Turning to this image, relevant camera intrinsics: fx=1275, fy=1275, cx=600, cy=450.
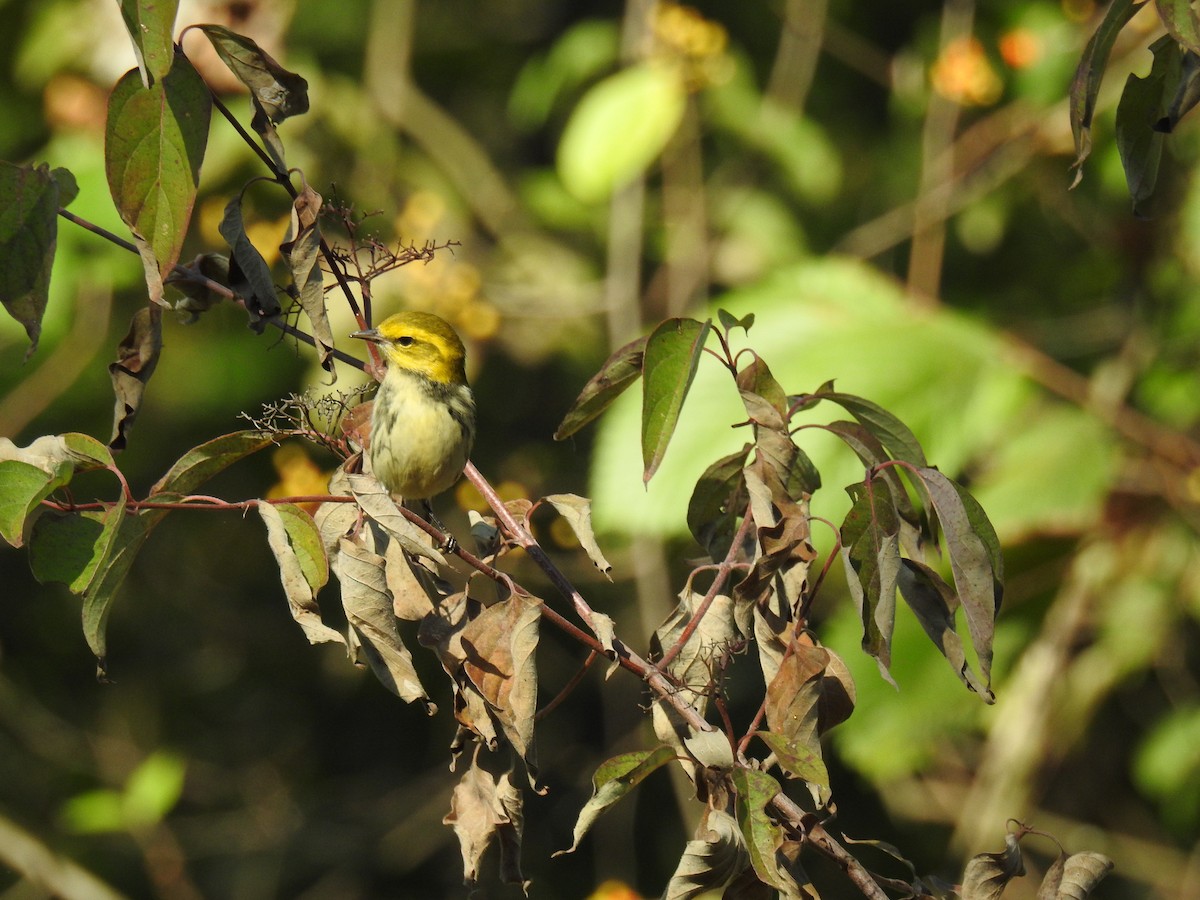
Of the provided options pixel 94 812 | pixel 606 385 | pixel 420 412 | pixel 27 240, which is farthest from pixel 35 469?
pixel 94 812

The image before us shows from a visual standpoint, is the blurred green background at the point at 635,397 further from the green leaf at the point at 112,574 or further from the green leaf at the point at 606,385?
the green leaf at the point at 112,574

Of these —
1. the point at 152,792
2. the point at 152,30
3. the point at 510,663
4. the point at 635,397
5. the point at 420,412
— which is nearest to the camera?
the point at 152,30

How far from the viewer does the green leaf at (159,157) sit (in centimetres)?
135

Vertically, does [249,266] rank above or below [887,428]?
above

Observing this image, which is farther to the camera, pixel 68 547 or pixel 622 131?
pixel 622 131

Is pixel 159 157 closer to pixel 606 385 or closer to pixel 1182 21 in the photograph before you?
pixel 606 385

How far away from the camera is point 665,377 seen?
139 centimetres

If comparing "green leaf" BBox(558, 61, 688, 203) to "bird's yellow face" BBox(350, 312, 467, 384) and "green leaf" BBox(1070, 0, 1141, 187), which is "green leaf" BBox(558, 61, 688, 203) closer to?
"bird's yellow face" BBox(350, 312, 467, 384)

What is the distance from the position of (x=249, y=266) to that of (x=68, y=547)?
1.29 ft

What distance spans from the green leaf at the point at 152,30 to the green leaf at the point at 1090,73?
0.91m

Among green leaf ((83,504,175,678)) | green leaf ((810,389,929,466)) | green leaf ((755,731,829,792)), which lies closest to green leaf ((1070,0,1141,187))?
green leaf ((810,389,929,466))

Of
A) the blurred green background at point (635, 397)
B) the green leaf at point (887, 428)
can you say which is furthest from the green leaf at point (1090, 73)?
the blurred green background at point (635, 397)

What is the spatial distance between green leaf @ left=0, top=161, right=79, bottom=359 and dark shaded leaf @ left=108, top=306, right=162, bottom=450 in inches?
7.9

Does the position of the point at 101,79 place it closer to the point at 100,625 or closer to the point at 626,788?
the point at 100,625
